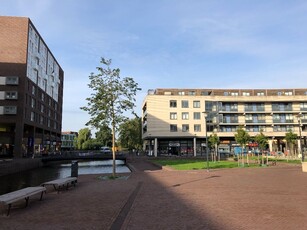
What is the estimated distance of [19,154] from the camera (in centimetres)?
5938

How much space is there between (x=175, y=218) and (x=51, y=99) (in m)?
82.1

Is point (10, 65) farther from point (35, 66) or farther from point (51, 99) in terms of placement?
point (51, 99)

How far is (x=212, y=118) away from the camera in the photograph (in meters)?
72.1

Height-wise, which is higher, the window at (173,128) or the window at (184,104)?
the window at (184,104)

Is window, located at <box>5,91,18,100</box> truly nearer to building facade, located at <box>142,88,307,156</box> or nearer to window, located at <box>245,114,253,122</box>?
building facade, located at <box>142,88,307,156</box>

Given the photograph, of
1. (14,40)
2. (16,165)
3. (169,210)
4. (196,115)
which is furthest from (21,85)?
(169,210)

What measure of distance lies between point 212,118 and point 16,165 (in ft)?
144

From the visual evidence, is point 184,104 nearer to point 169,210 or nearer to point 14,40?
point 14,40

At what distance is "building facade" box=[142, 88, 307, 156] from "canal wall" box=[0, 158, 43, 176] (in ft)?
83.9

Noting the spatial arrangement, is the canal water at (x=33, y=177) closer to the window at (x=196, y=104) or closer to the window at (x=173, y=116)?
the window at (x=173, y=116)

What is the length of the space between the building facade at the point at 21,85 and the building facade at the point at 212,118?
82.7 feet

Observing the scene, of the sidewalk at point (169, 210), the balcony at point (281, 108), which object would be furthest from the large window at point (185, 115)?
the sidewalk at point (169, 210)

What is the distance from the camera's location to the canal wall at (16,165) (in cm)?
4053

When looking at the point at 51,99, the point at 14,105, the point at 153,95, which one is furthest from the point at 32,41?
the point at 153,95
